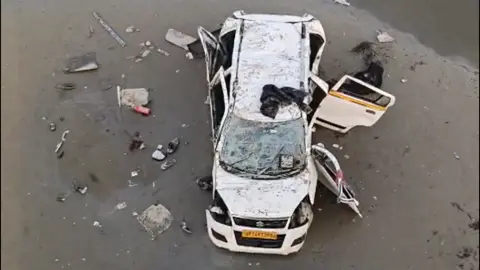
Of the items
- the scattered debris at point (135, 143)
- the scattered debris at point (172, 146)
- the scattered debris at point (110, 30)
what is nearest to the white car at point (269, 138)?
the scattered debris at point (172, 146)

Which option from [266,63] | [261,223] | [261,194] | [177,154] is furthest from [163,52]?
[261,223]

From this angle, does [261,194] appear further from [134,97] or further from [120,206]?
[134,97]

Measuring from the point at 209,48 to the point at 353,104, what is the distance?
7.22 ft

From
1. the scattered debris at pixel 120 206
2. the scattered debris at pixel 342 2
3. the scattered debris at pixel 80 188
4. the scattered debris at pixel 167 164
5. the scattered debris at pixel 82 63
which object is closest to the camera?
the scattered debris at pixel 120 206

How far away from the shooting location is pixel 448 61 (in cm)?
953

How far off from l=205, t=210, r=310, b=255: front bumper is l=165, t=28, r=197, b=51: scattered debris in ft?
10.8

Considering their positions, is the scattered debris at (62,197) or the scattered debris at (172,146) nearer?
the scattered debris at (62,197)

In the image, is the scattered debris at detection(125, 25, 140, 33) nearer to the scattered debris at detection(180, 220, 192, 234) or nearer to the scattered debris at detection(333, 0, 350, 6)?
the scattered debris at detection(333, 0, 350, 6)

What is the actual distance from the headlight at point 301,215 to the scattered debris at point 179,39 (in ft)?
11.6

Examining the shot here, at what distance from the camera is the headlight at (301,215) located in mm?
7016

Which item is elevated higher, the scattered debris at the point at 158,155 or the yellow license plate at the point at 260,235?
the yellow license plate at the point at 260,235

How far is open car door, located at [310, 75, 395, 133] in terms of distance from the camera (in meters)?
8.00

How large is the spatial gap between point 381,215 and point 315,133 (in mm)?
1505

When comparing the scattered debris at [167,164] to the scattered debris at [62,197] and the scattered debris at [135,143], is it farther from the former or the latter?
the scattered debris at [62,197]
